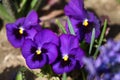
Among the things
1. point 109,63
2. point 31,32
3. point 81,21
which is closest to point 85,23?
point 81,21

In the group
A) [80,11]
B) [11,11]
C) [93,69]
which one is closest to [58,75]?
[80,11]

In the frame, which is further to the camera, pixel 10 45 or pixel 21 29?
pixel 10 45

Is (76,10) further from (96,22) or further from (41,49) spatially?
(41,49)

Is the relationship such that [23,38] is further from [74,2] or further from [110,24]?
[110,24]

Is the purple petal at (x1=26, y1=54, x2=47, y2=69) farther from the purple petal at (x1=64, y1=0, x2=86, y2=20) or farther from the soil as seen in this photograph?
the purple petal at (x1=64, y1=0, x2=86, y2=20)

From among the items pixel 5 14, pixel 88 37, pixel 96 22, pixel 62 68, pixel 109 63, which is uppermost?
pixel 5 14

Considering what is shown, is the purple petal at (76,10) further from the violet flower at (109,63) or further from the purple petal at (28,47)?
the violet flower at (109,63)

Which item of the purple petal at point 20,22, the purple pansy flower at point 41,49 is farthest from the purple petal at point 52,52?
the purple petal at point 20,22

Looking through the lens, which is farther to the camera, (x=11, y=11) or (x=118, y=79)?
(x=11, y=11)
